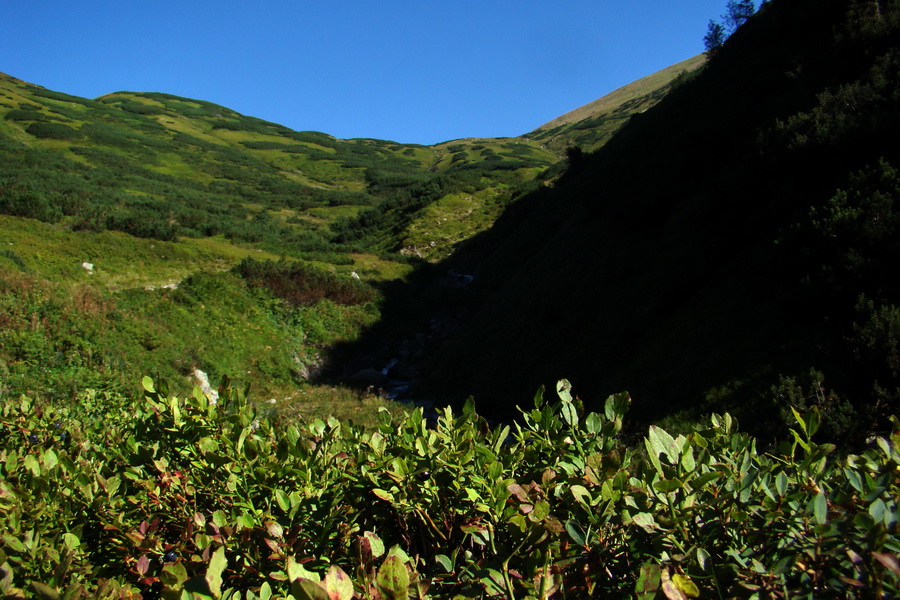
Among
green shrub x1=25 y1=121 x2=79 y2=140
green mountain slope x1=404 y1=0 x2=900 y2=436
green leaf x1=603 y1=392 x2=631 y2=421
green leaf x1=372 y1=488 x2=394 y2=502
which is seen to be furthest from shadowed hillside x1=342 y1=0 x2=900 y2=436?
green shrub x1=25 y1=121 x2=79 y2=140

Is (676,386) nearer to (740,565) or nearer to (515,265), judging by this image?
(740,565)

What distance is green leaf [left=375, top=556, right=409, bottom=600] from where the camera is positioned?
1295 millimetres

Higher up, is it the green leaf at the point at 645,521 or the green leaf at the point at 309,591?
the green leaf at the point at 309,591

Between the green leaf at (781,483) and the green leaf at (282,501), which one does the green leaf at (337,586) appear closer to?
the green leaf at (282,501)

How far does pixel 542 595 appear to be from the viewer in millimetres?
1410

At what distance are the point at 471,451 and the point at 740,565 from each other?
3.17ft

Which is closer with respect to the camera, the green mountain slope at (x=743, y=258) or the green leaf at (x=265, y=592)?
the green leaf at (x=265, y=592)

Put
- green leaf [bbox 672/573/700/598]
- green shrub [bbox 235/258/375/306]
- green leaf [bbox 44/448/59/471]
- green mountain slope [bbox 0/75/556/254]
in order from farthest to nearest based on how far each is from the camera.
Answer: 1. green mountain slope [bbox 0/75/556/254]
2. green shrub [bbox 235/258/375/306]
3. green leaf [bbox 44/448/59/471]
4. green leaf [bbox 672/573/700/598]

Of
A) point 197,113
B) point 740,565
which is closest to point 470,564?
point 740,565

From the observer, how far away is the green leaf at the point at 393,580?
129 cm

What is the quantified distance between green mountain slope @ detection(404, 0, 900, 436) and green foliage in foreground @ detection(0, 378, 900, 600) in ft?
16.8

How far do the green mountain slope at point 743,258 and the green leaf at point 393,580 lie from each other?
6.16m

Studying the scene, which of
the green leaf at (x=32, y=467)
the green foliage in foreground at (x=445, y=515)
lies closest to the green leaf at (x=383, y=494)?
the green foliage in foreground at (x=445, y=515)

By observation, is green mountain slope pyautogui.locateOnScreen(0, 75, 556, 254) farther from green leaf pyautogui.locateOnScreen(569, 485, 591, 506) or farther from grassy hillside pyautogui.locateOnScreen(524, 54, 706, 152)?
green leaf pyautogui.locateOnScreen(569, 485, 591, 506)
